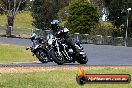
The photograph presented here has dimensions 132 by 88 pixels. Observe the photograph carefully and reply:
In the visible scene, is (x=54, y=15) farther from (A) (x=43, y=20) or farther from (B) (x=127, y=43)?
(B) (x=127, y=43)

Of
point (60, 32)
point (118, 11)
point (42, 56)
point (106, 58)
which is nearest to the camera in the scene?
point (60, 32)

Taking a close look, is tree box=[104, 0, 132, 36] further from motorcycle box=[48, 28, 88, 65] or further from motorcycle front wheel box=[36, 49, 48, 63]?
motorcycle box=[48, 28, 88, 65]

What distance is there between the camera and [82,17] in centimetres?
5859

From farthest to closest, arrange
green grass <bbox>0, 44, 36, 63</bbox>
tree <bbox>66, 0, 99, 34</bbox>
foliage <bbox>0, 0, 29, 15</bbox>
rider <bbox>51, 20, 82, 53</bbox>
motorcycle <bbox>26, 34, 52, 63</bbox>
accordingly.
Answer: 1. foliage <bbox>0, 0, 29, 15</bbox>
2. tree <bbox>66, 0, 99, 34</bbox>
3. green grass <bbox>0, 44, 36, 63</bbox>
4. motorcycle <bbox>26, 34, 52, 63</bbox>
5. rider <bbox>51, 20, 82, 53</bbox>

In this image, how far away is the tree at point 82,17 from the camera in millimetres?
57844

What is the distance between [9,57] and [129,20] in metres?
36.1

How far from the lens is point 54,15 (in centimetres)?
6962

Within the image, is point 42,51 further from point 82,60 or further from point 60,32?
point 60,32

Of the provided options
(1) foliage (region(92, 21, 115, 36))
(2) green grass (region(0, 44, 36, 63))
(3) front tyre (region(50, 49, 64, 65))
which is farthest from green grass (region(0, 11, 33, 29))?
(3) front tyre (region(50, 49, 64, 65))

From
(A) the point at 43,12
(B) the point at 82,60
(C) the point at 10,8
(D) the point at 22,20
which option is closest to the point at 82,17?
(C) the point at 10,8

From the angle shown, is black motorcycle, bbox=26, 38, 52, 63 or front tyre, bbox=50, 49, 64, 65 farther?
black motorcycle, bbox=26, 38, 52, 63

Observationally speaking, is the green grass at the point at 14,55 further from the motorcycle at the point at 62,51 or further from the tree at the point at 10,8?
the tree at the point at 10,8

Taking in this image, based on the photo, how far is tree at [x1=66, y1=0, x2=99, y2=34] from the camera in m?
57.8

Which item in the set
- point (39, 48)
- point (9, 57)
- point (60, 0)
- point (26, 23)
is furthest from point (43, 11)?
point (39, 48)
